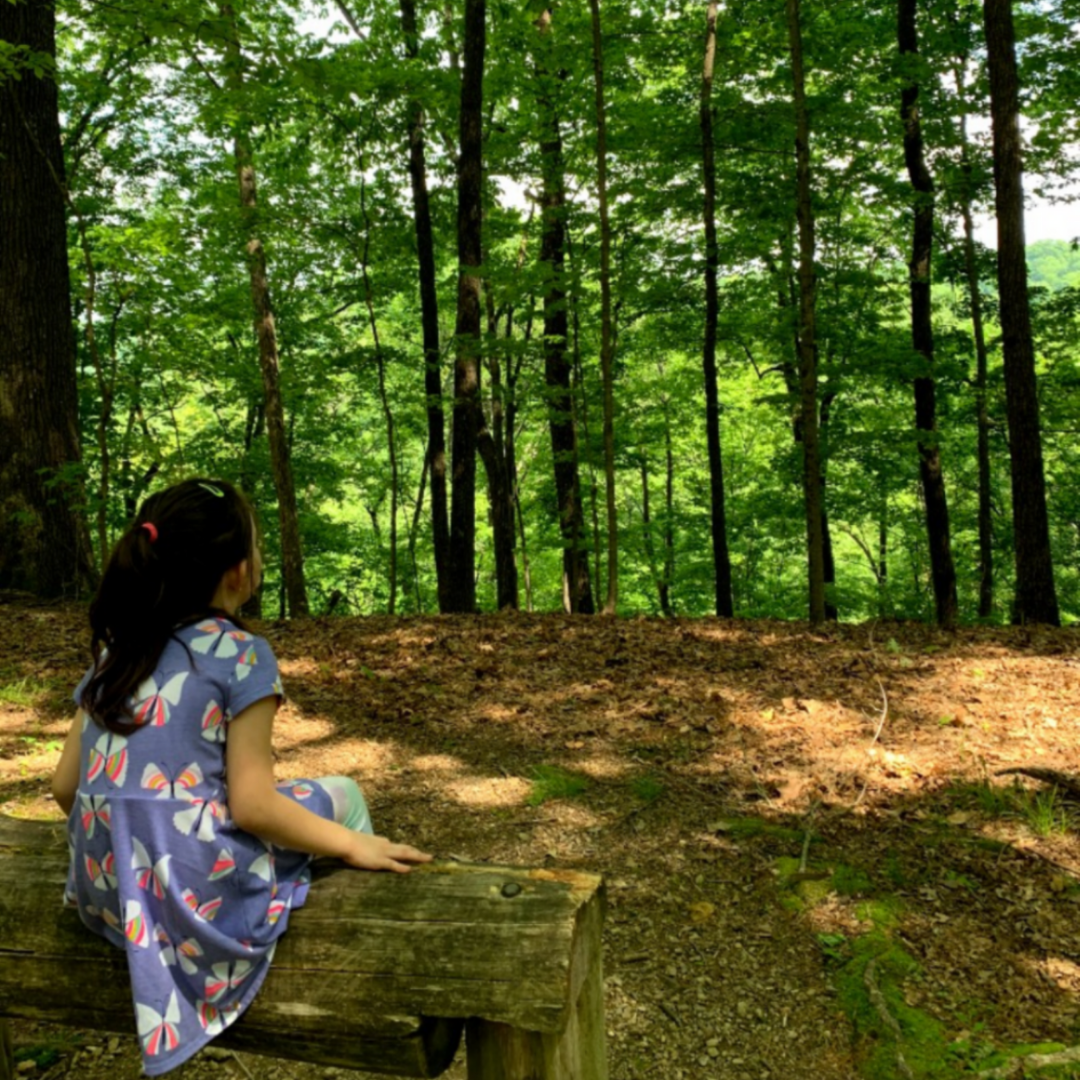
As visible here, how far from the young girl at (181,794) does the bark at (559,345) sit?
25.7 feet

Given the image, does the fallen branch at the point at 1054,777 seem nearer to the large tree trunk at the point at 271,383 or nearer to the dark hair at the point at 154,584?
the dark hair at the point at 154,584

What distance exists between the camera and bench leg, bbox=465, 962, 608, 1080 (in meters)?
1.62

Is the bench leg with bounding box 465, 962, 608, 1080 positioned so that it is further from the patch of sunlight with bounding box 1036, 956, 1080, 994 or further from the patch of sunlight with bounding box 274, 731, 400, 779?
the patch of sunlight with bounding box 274, 731, 400, 779

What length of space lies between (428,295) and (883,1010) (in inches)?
458

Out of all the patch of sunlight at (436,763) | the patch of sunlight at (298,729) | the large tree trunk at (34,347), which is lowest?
the patch of sunlight at (436,763)

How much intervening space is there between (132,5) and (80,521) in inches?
183

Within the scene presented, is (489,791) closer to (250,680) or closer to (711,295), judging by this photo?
(250,680)

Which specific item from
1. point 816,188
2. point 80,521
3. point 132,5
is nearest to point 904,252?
point 816,188

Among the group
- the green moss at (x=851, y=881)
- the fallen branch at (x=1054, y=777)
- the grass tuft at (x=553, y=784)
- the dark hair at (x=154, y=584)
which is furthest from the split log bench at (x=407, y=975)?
the fallen branch at (x=1054, y=777)

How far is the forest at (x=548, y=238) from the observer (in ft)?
25.0

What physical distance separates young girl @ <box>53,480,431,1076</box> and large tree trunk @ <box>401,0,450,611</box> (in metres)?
9.15

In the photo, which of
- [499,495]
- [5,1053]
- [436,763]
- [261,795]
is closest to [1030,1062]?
[261,795]

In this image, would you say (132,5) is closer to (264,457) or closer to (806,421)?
(806,421)

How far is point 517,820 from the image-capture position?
3.90m
